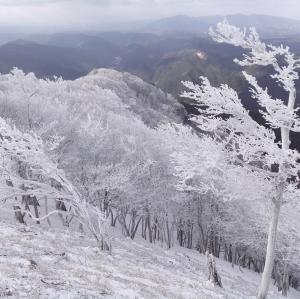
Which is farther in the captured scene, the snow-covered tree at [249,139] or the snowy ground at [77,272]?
the snow-covered tree at [249,139]

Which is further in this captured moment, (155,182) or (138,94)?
(138,94)

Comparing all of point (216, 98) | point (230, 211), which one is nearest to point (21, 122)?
point (230, 211)

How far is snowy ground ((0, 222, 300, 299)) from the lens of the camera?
14.6 m

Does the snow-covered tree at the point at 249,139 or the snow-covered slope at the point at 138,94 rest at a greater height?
the snow-covered tree at the point at 249,139

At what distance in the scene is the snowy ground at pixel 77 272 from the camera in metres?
14.6

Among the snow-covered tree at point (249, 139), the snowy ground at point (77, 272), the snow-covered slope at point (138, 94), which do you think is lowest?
the snow-covered slope at point (138, 94)

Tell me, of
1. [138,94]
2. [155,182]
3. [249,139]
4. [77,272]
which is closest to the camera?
[249,139]

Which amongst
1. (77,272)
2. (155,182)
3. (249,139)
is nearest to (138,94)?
(155,182)

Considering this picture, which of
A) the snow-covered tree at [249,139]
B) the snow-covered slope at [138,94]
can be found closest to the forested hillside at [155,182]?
the snow-covered tree at [249,139]

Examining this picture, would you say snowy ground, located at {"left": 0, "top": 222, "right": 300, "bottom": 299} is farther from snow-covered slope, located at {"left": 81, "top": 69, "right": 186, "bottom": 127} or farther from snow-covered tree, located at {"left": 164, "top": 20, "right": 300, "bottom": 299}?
snow-covered slope, located at {"left": 81, "top": 69, "right": 186, "bottom": 127}

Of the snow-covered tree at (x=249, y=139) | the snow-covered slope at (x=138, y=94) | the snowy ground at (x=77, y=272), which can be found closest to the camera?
the snowy ground at (x=77, y=272)

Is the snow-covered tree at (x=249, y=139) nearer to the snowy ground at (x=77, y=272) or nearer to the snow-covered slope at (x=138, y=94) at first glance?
the snowy ground at (x=77, y=272)

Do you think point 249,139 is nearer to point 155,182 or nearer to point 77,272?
point 77,272

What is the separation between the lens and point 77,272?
1811 centimetres
